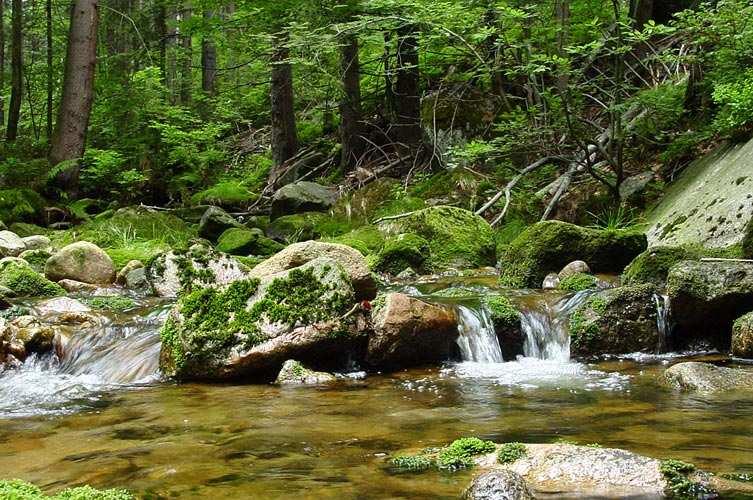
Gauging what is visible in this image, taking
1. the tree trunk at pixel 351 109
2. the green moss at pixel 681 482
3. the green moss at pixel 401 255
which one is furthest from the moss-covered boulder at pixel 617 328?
the tree trunk at pixel 351 109

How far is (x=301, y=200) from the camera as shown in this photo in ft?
50.7

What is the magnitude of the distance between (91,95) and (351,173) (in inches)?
225

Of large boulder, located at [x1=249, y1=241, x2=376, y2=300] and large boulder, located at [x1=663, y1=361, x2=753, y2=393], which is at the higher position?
large boulder, located at [x1=249, y1=241, x2=376, y2=300]

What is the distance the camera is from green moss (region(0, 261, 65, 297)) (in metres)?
9.45

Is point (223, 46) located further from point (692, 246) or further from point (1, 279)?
point (692, 246)

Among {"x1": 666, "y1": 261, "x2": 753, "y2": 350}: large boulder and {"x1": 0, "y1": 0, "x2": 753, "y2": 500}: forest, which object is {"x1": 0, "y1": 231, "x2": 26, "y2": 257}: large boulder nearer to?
{"x1": 0, "y1": 0, "x2": 753, "y2": 500}: forest

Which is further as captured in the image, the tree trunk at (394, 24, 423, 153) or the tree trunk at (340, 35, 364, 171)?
the tree trunk at (394, 24, 423, 153)

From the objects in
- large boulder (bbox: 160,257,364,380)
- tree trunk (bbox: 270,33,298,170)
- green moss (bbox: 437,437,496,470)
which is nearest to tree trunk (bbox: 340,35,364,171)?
tree trunk (bbox: 270,33,298,170)

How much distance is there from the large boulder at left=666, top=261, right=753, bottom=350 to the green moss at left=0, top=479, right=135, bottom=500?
5374 millimetres

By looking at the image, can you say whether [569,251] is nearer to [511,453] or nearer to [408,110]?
[511,453]

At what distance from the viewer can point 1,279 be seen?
959 cm

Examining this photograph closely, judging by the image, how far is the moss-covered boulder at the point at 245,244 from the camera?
41.5ft

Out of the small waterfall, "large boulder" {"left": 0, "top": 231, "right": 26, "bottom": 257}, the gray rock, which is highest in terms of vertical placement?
"large boulder" {"left": 0, "top": 231, "right": 26, "bottom": 257}

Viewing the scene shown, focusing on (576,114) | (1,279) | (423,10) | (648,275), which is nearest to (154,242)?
(1,279)
